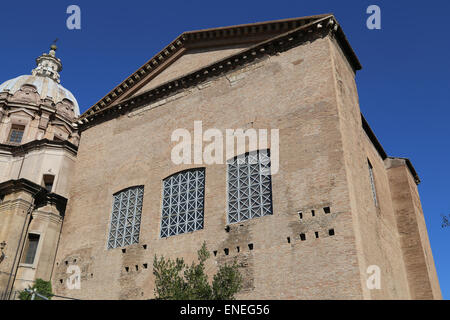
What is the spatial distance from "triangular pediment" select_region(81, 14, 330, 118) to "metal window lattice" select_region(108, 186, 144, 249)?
187 inches

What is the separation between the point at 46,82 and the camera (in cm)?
3288

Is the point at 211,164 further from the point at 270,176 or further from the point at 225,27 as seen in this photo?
the point at 225,27

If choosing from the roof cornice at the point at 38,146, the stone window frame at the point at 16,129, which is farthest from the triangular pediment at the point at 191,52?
the stone window frame at the point at 16,129

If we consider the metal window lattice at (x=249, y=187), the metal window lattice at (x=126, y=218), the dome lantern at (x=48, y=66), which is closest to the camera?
the metal window lattice at (x=249, y=187)

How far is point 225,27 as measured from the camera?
15656 millimetres

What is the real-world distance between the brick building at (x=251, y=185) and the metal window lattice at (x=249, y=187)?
0.12 ft

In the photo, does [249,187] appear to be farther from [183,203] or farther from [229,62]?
[229,62]

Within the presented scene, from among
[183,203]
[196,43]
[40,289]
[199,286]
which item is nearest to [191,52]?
[196,43]

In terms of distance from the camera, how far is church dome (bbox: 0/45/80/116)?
30938mm

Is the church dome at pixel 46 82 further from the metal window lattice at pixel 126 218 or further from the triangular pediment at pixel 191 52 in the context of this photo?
the metal window lattice at pixel 126 218

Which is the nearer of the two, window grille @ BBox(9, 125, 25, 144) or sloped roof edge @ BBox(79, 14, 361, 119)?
sloped roof edge @ BBox(79, 14, 361, 119)

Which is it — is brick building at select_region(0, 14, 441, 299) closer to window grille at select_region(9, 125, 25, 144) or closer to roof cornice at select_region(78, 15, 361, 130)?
roof cornice at select_region(78, 15, 361, 130)

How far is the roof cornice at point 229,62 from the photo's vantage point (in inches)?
519

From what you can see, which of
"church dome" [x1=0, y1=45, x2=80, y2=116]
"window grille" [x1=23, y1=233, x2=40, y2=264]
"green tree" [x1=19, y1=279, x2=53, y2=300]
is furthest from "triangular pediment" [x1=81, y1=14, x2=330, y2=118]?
"church dome" [x1=0, y1=45, x2=80, y2=116]
